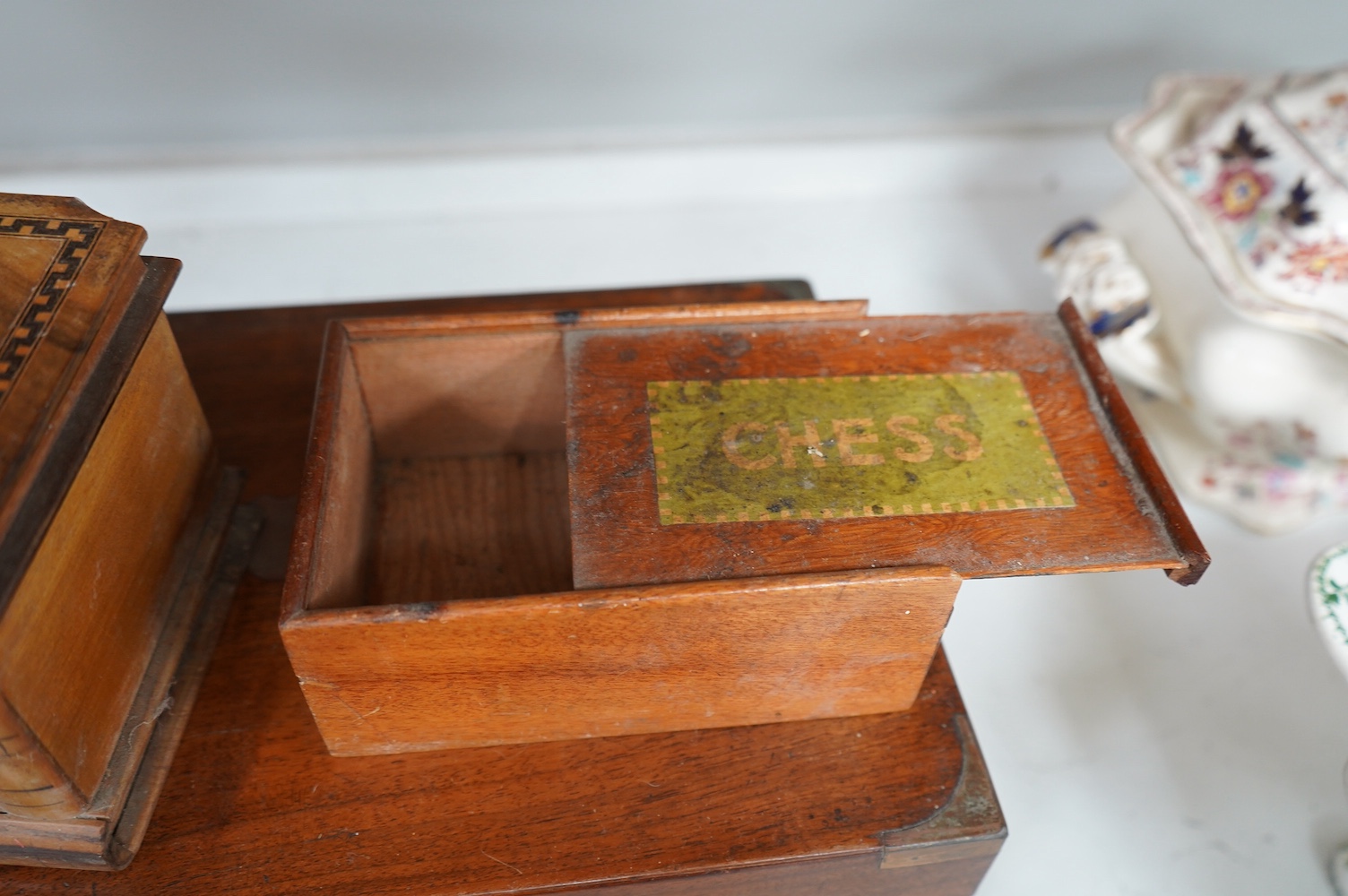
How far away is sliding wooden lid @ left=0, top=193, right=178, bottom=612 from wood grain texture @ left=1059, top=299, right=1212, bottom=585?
0.79 metres

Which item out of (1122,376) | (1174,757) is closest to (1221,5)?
(1122,376)

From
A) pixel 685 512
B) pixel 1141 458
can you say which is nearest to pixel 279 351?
pixel 685 512

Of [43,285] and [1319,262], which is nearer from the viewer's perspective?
[43,285]

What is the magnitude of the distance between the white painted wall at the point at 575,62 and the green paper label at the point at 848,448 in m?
0.81

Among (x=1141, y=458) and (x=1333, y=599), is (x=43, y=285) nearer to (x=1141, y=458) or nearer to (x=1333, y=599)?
(x=1141, y=458)

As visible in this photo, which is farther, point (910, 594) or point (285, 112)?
point (285, 112)

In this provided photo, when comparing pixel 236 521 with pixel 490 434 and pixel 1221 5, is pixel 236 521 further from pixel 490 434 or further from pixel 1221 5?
pixel 1221 5

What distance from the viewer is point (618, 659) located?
2.69ft

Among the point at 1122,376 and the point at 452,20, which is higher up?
the point at 452,20

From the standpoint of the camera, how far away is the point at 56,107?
1538 mm

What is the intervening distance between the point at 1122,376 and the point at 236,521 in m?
1.11

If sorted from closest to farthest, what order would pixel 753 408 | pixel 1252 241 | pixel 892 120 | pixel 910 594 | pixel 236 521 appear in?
pixel 910 594
pixel 753 408
pixel 236 521
pixel 1252 241
pixel 892 120

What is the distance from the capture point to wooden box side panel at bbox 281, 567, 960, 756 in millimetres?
771

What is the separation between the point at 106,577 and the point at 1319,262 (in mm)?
1185
